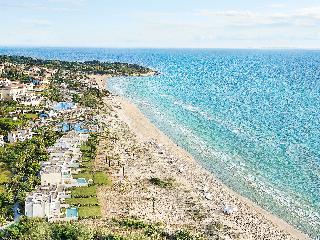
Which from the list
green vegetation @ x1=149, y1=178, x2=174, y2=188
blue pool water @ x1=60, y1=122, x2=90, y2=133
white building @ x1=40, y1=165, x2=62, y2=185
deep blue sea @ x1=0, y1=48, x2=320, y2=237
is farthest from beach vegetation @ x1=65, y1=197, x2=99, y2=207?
blue pool water @ x1=60, y1=122, x2=90, y2=133

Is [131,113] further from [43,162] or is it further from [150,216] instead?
[150,216]

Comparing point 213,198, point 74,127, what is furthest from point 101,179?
point 74,127

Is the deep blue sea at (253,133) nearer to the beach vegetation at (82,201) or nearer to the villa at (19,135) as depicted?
the beach vegetation at (82,201)

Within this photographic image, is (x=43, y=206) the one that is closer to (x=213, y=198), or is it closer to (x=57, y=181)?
(x=57, y=181)

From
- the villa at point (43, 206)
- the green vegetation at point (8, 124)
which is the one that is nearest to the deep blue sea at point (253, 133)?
the villa at point (43, 206)

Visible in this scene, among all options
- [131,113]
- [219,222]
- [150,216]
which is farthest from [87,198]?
[131,113]

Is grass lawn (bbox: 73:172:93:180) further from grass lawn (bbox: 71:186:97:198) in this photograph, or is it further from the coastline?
grass lawn (bbox: 71:186:97:198)
